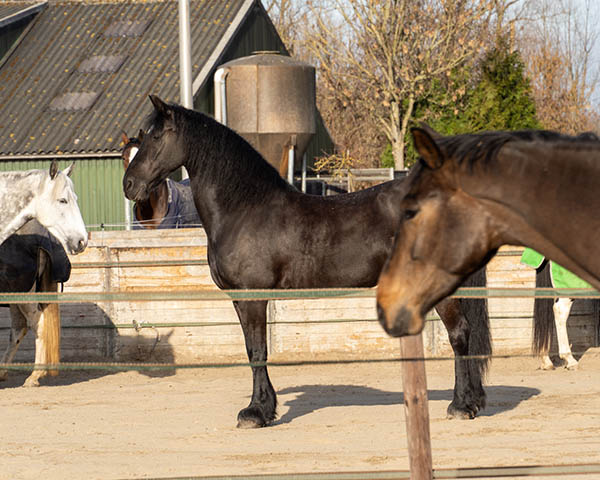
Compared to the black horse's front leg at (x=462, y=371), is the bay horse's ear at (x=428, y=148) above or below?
above

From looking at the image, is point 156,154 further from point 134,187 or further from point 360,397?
point 360,397

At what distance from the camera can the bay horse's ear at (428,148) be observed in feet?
9.49

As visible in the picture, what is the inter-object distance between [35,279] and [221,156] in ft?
11.0

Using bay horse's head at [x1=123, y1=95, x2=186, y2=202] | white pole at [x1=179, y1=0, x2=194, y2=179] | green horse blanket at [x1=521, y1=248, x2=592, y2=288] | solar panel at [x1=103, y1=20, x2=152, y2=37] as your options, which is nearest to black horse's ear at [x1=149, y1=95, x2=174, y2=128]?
bay horse's head at [x1=123, y1=95, x2=186, y2=202]

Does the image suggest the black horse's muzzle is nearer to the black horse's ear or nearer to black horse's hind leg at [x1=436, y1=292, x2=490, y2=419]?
the black horse's ear

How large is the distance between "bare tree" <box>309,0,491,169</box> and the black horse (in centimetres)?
1898

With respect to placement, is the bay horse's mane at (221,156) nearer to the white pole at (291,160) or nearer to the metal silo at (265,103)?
the white pole at (291,160)

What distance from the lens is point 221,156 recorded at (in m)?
6.85

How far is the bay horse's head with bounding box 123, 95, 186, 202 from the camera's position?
272 inches

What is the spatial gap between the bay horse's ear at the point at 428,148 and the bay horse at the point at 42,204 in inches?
190

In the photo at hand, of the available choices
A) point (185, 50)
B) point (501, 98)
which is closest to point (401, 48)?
point (501, 98)

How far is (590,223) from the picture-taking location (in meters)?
2.87

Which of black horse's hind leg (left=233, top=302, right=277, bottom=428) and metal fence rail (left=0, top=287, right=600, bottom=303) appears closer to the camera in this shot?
metal fence rail (left=0, top=287, right=600, bottom=303)

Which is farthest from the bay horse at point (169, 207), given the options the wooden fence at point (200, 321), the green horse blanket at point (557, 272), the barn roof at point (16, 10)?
the barn roof at point (16, 10)
